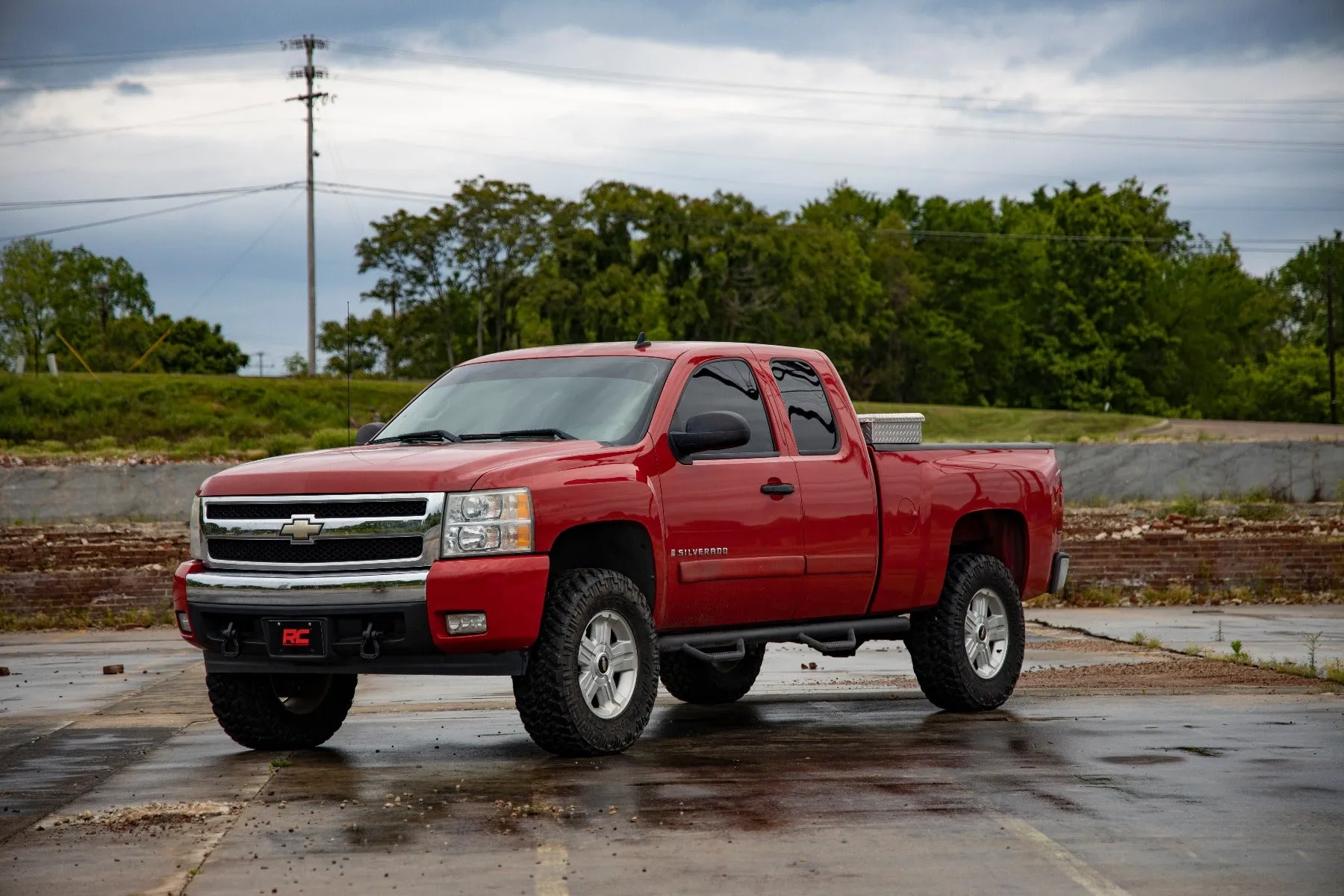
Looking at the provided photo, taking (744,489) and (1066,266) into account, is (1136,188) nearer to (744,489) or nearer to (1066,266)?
(1066,266)

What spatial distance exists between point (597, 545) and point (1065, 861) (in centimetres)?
368

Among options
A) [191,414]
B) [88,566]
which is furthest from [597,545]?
[191,414]

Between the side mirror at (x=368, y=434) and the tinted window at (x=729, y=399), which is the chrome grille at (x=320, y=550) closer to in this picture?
the side mirror at (x=368, y=434)

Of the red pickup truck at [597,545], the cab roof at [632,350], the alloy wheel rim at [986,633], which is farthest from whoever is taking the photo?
the alloy wheel rim at [986,633]

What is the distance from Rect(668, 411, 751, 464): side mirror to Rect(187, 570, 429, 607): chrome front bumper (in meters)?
1.68

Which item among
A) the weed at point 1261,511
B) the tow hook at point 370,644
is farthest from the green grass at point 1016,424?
the tow hook at point 370,644

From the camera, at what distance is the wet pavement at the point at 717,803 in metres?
6.09

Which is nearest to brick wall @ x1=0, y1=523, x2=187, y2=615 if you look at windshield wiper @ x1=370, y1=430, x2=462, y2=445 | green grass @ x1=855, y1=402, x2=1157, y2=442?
windshield wiper @ x1=370, y1=430, x2=462, y2=445

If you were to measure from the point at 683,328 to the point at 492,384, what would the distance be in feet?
234

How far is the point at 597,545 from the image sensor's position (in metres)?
9.37

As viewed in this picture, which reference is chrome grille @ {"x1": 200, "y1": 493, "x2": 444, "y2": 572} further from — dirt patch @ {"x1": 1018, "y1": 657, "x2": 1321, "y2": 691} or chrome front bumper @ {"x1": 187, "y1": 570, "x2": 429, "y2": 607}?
dirt patch @ {"x1": 1018, "y1": 657, "x2": 1321, "y2": 691}

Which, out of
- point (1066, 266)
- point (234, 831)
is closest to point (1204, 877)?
point (234, 831)

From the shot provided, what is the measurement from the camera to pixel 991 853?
6.36m

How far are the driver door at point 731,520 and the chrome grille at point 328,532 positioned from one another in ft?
4.74
